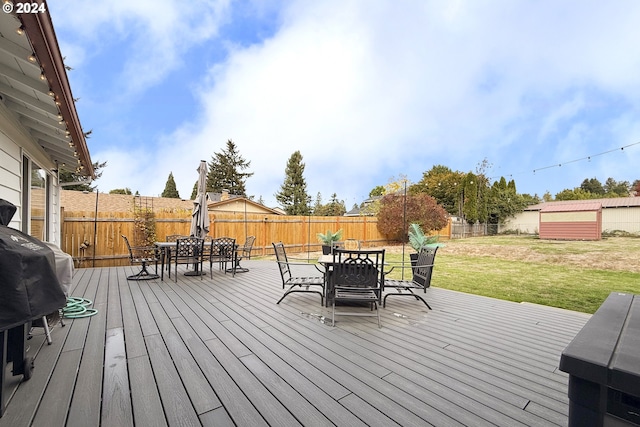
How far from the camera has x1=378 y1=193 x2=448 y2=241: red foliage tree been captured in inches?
622

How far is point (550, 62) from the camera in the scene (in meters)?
10.5

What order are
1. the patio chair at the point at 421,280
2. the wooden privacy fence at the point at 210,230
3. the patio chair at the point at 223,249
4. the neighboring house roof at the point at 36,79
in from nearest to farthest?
the neighboring house roof at the point at 36,79 < the patio chair at the point at 421,280 < the patio chair at the point at 223,249 < the wooden privacy fence at the point at 210,230

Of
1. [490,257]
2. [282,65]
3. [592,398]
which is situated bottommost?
[490,257]

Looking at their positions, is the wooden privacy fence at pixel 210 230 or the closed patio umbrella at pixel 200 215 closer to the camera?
the closed patio umbrella at pixel 200 215

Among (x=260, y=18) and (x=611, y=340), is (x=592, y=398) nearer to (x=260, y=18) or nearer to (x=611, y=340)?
(x=611, y=340)

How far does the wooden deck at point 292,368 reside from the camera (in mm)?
1622

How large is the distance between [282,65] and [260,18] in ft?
5.16

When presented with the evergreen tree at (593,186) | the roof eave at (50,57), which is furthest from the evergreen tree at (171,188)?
the evergreen tree at (593,186)

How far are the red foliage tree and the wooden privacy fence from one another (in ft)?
2.01

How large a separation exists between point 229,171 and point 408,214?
2235cm

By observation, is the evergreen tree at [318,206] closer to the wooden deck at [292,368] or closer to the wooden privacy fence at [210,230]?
the wooden privacy fence at [210,230]

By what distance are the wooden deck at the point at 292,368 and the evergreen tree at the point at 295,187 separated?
26876mm

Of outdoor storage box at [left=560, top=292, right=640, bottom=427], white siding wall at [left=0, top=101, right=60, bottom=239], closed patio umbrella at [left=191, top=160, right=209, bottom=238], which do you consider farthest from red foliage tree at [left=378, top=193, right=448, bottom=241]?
outdoor storage box at [left=560, top=292, right=640, bottom=427]

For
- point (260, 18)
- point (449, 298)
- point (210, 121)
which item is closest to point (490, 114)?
point (260, 18)
